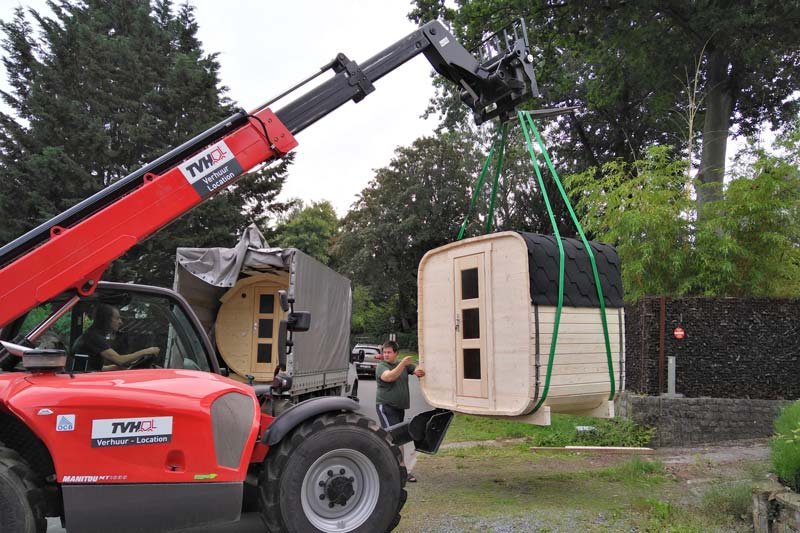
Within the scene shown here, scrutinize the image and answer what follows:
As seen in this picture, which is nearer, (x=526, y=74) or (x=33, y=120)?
(x=526, y=74)

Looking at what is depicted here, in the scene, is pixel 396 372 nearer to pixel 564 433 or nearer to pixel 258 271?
pixel 564 433

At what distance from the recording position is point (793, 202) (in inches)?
404

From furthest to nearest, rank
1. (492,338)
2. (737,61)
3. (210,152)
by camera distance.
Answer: (737,61) < (492,338) < (210,152)

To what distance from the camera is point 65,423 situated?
354 centimetres

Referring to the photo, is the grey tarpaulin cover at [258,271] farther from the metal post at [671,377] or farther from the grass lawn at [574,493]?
the metal post at [671,377]

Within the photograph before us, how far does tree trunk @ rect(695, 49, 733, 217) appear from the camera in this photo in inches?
609

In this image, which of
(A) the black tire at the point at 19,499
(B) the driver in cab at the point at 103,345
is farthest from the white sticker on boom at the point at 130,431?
(B) the driver in cab at the point at 103,345

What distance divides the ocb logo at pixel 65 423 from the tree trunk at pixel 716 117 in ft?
51.0

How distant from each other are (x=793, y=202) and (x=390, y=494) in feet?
31.0

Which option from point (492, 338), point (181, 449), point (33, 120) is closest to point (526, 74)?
point (492, 338)

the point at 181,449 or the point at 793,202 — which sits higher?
the point at 793,202

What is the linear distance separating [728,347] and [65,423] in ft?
32.4

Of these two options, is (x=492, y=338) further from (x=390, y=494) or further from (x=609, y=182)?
(x=609, y=182)

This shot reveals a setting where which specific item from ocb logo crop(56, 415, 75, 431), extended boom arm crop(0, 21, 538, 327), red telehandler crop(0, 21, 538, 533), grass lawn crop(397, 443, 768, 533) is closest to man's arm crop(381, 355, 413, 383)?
grass lawn crop(397, 443, 768, 533)
